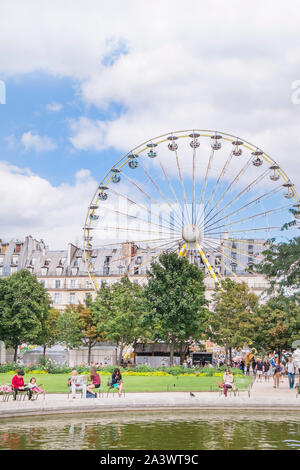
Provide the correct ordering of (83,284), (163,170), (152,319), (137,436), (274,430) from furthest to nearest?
(83,284) → (163,170) → (152,319) → (274,430) → (137,436)

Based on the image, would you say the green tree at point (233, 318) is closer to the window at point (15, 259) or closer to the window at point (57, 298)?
the window at point (57, 298)

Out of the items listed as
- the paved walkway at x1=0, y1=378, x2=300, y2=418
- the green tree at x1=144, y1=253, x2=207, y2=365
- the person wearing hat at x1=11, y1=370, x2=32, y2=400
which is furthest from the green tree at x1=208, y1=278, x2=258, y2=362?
the person wearing hat at x1=11, y1=370, x2=32, y2=400

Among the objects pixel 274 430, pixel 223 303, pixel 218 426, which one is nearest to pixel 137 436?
pixel 218 426

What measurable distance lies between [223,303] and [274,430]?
124ft

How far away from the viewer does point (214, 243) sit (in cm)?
4978

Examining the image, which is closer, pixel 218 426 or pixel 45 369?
pixel 218 426

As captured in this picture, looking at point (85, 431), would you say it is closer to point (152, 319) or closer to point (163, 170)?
point (152, 319)

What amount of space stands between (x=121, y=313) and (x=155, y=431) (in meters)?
40.4

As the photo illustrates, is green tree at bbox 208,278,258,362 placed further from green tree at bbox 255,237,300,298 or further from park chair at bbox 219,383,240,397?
park chair at bbox 219,383,240,397

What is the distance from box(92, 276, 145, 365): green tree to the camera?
54.4 m

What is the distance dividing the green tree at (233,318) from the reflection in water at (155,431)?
31793 millimetres

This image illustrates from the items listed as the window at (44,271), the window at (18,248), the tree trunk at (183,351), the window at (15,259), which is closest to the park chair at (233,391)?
the tree trunk at (183,351)
